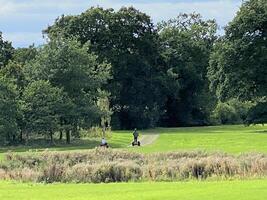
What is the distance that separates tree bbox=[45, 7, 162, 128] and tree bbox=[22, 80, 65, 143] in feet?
99.6

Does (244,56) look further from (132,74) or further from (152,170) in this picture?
(152,170)

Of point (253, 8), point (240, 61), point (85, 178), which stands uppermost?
point (253, 8)

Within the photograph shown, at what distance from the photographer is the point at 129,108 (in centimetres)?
9119

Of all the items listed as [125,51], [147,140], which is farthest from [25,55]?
[147,140]

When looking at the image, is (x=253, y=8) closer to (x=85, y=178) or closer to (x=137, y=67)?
(x=137, y=67)

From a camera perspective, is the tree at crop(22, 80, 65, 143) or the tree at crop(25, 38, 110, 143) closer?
the tree at crop(22, 80, 65, 143)

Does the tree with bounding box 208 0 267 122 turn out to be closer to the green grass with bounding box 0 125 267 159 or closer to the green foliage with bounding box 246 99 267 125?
the green foliage with bounding box 246 99 267 125

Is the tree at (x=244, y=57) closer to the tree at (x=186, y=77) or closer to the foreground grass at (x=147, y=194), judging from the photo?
the tree at (x=186, y=77)

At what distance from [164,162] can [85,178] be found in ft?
18.8

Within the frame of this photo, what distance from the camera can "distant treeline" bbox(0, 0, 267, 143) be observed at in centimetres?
5847

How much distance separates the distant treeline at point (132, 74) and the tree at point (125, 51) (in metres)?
0.15

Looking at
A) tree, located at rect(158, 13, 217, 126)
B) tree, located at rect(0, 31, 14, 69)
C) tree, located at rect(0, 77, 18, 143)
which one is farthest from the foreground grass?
tree, located at rect(158, 13, 217, 126)

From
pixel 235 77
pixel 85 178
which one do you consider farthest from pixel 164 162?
pixel 235 77

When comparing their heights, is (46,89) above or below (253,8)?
below
